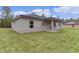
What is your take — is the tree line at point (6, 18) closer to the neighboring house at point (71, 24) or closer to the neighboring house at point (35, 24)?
the neighboring house at point (35, 24)

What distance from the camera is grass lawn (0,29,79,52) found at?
2.71m

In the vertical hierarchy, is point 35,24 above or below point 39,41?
above

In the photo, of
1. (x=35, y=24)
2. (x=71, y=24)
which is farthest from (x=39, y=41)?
(x=71, y=24)

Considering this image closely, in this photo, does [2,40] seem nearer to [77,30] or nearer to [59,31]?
[59,31]

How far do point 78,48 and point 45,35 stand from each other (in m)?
0.50

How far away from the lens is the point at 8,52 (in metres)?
2.69

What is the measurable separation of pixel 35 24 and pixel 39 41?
253mm

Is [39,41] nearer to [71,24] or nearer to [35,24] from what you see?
[35,24]

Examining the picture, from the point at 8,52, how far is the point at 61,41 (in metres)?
0.76

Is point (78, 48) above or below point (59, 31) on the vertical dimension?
below

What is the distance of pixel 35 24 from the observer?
9.12ft
